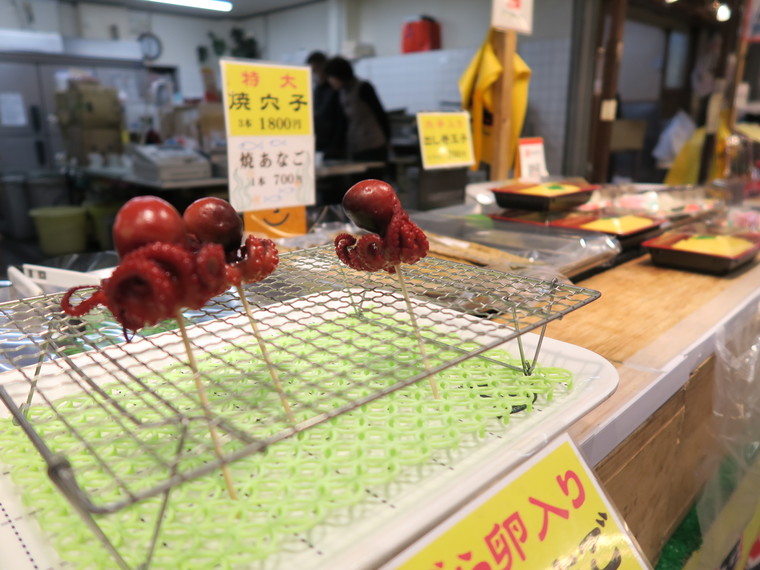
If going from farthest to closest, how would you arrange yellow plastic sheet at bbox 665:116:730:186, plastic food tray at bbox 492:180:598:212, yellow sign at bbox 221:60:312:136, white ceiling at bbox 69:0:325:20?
white ceiling at bbox 69:0:325:20, yellow plastic sheet at bbox 665:116:730:186, plastic food tray at bbox 492:180:598:212, yellow sign at bbox 221:60:312:136

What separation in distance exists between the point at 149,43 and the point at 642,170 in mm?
6714

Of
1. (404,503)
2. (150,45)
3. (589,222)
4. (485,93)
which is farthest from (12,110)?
(404,503)

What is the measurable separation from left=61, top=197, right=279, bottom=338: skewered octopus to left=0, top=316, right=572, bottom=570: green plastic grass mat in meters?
0.12

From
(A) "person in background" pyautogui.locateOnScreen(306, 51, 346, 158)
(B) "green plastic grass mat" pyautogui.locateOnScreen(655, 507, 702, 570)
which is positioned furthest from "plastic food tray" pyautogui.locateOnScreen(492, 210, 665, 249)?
A: (A) "person in background" pyautogui.locateOnScreen(306, 51, 346, 158)

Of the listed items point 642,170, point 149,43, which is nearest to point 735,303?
point 642,170

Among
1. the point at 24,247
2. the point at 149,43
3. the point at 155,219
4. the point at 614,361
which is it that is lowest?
the point at 24,247

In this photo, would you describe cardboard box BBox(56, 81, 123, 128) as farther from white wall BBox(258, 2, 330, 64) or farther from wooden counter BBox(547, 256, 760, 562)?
wooden counter BBox(547, 256, 760, 562)

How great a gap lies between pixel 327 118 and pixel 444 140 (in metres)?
2.87

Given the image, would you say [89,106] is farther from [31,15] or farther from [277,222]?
[277,222]

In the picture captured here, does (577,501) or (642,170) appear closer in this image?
(577,501)

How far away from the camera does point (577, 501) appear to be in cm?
62

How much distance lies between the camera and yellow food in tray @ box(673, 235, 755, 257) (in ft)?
5.10

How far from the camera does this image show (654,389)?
Result: 3.02ft

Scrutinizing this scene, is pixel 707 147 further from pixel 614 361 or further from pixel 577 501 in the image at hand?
pixel 577 501
